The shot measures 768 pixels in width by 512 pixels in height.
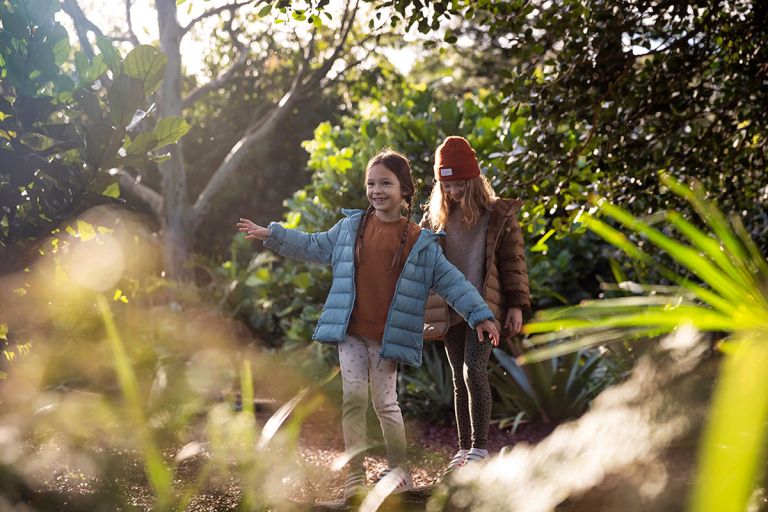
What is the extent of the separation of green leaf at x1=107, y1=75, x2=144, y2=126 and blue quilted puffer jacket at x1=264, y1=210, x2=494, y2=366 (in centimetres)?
129

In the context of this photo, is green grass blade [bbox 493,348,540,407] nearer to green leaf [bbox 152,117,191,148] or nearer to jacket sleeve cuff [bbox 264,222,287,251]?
jacket sleeve cuff [bbox 264,222,287,251]

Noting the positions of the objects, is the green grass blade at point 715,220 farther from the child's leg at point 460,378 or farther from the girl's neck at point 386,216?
the child's leg at point 460,378

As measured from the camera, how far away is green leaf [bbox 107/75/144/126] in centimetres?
247

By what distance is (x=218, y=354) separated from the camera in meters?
7.94

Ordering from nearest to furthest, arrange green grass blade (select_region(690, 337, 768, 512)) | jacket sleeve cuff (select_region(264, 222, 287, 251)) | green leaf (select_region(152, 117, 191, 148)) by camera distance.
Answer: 1. green grass blade (select_region(690, 337, 768, 512))
2. green leaf (select_region(152, 117, 191, 148))
3. jacket sleeve cuff (select_region(264, 222, 287, 251))

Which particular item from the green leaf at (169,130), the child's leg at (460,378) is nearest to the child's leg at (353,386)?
the child's leg at (460,378)

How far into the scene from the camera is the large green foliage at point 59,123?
250cm

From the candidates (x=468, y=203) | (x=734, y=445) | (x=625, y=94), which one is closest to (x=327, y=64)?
Answer: (x=625, y=94)

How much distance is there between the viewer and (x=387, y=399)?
11.8ft

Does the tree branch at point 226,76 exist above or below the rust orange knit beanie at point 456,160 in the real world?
above

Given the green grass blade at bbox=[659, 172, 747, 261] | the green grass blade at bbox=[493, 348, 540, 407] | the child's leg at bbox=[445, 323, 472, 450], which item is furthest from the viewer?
the green grass blade at bbox=[493, 348, 540, 407]

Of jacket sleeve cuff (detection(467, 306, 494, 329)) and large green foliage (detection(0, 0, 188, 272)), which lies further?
jacket sleeve cuff (detection(467, 306, 494, 329))

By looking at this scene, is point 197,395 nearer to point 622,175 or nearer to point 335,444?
point 335,444

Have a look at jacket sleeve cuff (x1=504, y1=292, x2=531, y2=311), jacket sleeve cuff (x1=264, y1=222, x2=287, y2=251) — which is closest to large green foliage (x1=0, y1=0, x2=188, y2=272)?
jacket sleeve cuff (x1=264, y1=222, x2=287, y2=251)
